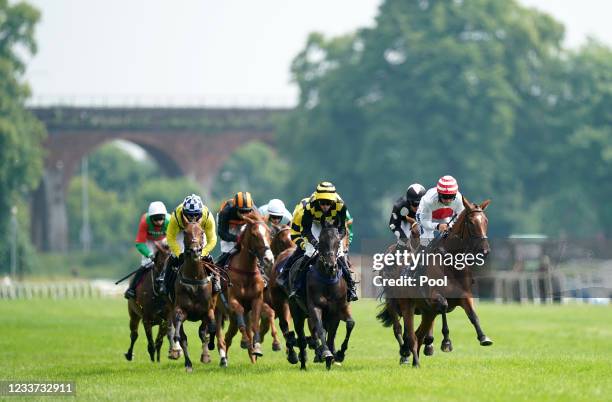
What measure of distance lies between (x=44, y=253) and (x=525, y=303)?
58.3 metres

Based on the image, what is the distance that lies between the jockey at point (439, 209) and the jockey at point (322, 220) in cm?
108

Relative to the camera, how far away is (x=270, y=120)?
390 ft

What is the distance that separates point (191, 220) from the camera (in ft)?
76.5

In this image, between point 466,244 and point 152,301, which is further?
point 152,301

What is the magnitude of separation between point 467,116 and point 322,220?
227 ft

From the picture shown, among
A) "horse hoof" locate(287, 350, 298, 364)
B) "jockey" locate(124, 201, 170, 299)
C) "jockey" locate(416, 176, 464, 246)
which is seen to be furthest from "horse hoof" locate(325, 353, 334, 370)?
"jockey" locate(124, 201, 170, 299)

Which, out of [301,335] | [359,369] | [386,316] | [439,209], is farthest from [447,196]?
[301,335]

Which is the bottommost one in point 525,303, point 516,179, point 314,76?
point 525,303

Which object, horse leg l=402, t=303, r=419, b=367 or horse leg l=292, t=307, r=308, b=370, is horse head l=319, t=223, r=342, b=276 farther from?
horse leg l=292, t=307, r=308, b=370

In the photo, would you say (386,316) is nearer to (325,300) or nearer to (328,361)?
(325,300)

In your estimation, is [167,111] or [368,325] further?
[167,111]

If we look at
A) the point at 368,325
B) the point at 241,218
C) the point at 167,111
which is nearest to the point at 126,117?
the point at 167,111

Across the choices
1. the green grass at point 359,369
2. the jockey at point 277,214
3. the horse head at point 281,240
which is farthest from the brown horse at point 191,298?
the jockey at point 277,214

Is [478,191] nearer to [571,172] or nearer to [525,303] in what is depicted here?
[571,172]
